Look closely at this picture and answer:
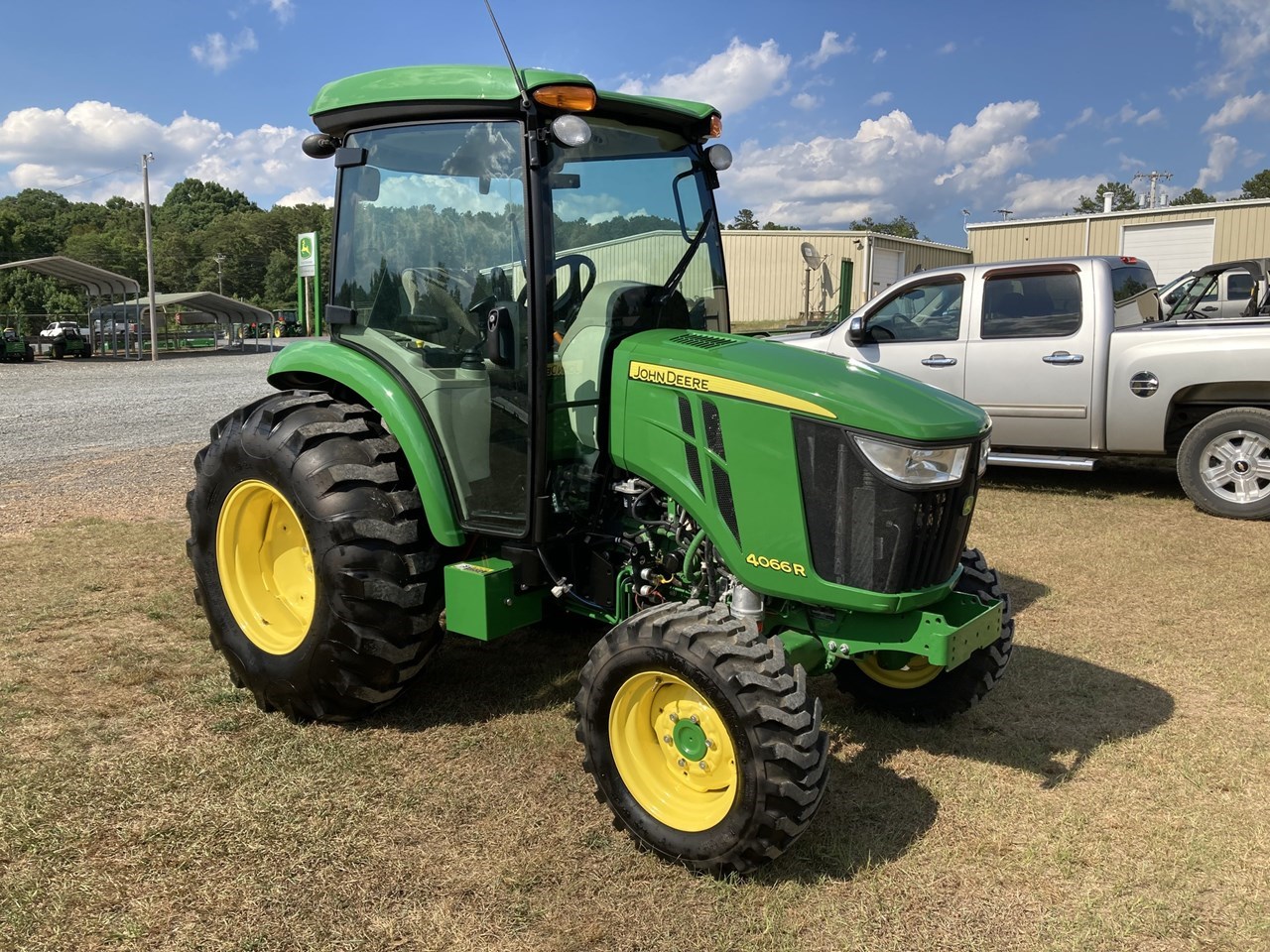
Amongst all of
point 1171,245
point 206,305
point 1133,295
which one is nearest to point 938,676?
point 1133,295

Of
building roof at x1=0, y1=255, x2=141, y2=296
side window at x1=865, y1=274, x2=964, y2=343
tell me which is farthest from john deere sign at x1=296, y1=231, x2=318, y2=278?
building roof at x1=0, y1=255, x2=141, y2=296

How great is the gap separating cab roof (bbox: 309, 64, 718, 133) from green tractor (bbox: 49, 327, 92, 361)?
3070 cm

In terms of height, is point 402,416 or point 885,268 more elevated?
point 885,268

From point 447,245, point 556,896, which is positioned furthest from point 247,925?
point 447,245

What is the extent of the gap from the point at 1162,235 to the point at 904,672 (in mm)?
29373

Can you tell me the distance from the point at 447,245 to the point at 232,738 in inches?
80.2

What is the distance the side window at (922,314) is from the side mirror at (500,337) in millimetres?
5901

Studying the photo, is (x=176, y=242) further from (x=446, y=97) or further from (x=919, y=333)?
(x=446, y=97)

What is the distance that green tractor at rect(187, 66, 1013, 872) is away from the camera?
9.62 ft

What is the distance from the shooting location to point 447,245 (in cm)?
359

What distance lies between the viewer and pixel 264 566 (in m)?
4.15

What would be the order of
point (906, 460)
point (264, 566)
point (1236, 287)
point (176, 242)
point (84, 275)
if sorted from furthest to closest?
point (176, 242), point (84, 275), point (1236, 287), point (264, 566), point (906, 460)

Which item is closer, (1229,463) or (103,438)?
(1229,463)

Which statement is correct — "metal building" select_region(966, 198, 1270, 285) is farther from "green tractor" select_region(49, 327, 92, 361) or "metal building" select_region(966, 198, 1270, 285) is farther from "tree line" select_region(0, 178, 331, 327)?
"tree line" select_region(0, 178, 331, 327)
